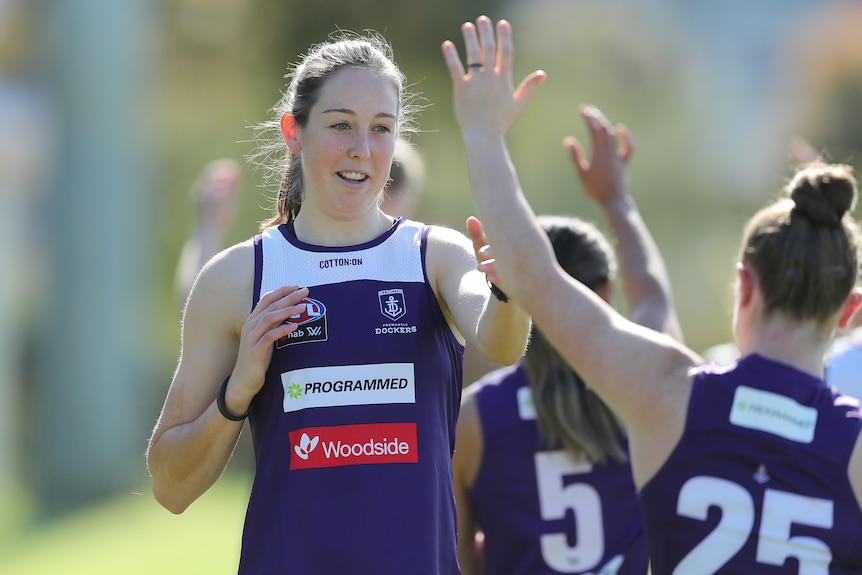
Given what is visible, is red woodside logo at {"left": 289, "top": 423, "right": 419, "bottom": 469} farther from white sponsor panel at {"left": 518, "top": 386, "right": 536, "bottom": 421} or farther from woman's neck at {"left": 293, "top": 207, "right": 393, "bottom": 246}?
white sponsor panel at {"left": 518, "top": 386, "right": 536, "bottom": 421}

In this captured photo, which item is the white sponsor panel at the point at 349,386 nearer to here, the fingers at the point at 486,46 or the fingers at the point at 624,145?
the fingers at the point at 486,46

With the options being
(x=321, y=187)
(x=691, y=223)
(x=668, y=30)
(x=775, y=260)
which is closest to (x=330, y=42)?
(x=321, y=187)

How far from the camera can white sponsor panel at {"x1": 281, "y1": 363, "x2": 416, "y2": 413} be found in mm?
2979

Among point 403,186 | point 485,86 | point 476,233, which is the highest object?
point 403,186

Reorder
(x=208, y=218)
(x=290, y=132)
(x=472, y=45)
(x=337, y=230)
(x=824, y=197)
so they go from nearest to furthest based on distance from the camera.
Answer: (x=472, y=45) < (x=824, y=197) < (x=337, y=230) < (x=290, y=132) < (x=208, y=218)

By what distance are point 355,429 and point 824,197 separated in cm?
125

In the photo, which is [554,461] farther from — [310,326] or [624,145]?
[310,326]

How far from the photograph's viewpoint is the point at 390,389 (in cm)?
300

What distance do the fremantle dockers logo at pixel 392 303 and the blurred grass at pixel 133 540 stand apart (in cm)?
695

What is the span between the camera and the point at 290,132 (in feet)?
10.9

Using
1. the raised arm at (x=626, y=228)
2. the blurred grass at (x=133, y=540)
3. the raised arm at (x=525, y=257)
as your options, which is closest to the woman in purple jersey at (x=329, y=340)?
the raised arm at (x=525, y=257)

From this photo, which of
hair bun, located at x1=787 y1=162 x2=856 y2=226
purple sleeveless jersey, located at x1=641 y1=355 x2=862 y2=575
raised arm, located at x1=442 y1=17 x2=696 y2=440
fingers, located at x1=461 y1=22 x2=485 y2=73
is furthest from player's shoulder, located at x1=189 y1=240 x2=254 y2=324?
hair bun, located at x1=787 y1=162 x2=856 y2=226

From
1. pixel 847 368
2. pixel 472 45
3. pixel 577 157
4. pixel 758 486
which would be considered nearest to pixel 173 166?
pixel 577 157

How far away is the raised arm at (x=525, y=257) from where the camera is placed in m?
2.74
